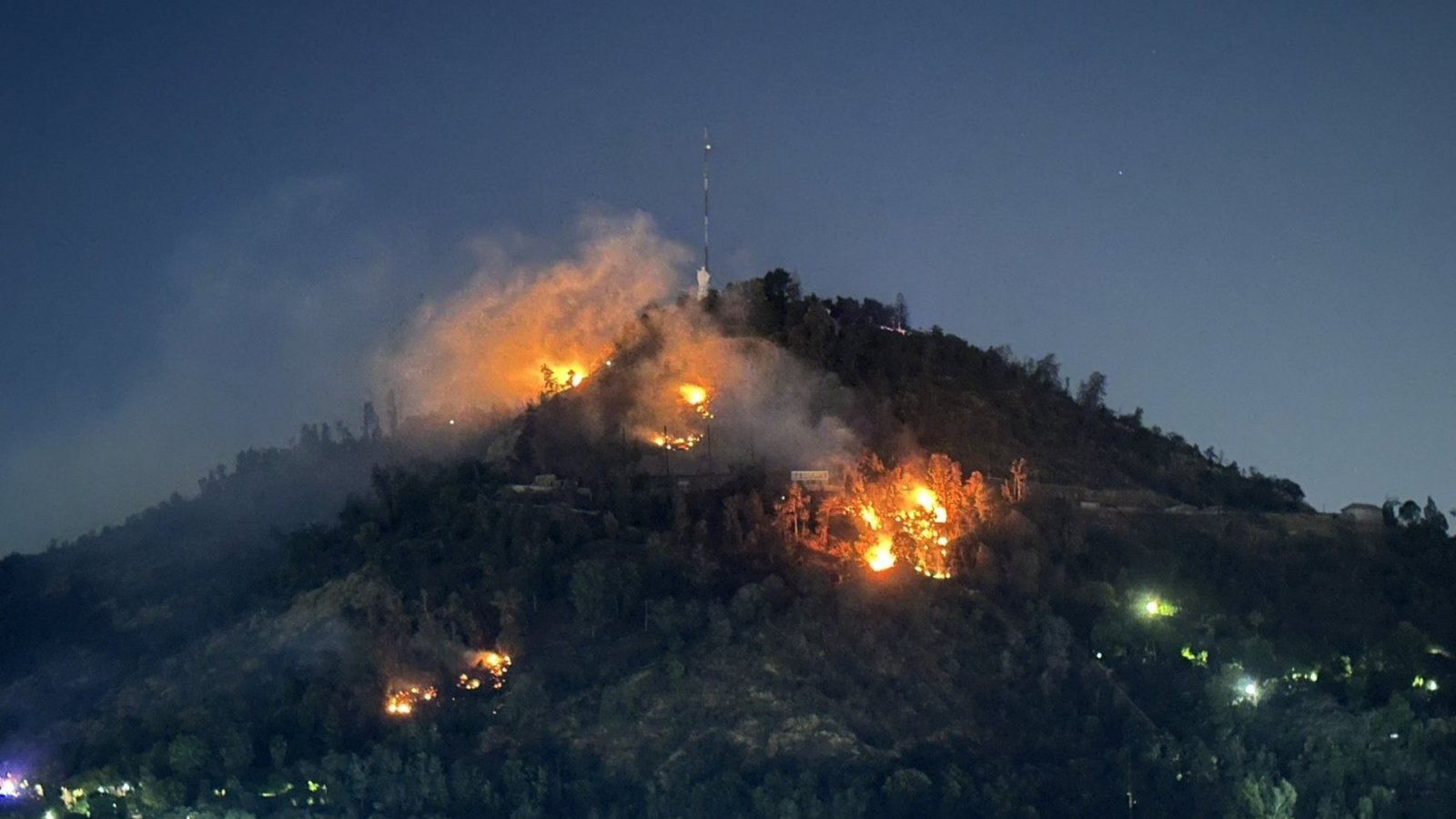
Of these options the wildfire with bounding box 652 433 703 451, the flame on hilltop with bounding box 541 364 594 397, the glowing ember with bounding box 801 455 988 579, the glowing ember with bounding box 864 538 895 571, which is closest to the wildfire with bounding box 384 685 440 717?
the glowing ember with bounding box 801 455 988 579

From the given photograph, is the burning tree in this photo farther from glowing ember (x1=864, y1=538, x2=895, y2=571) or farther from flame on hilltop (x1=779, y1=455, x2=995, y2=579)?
glowing ember (x1=864, y1=538, x2=895, y2=571)

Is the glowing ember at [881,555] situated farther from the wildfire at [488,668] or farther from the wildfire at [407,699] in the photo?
the wildfire at [407,699]

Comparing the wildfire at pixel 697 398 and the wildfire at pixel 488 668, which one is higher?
the wildfire at pixel 697 398

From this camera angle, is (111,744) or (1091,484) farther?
(1091,484)

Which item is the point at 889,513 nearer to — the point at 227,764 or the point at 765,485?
the point at 765,485

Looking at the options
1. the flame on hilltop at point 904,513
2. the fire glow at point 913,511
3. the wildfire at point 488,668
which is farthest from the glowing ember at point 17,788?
the fire glow at point 913,511

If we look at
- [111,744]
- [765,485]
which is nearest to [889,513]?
[765,485]
